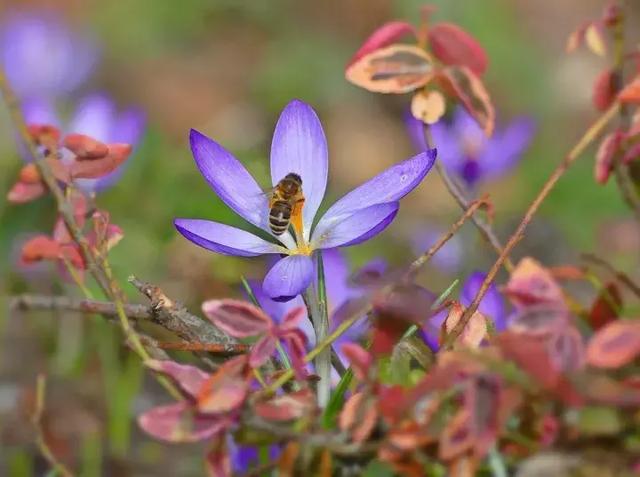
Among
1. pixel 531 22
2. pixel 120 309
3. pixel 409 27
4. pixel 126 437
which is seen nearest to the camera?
pixel 120 309

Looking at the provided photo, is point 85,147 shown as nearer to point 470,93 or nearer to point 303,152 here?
point 303,152

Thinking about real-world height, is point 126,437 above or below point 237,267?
below

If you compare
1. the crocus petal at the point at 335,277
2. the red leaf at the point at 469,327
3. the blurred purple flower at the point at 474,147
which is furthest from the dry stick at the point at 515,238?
the blurred purple flower at the point at 474,147

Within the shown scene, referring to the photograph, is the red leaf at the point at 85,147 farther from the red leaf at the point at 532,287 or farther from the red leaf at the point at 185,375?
the red leaf at the point at 532,287

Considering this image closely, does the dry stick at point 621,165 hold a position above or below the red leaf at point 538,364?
above

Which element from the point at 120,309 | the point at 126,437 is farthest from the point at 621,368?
the point at 126,437

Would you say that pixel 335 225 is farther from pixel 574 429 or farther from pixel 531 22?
pixel 531 22
